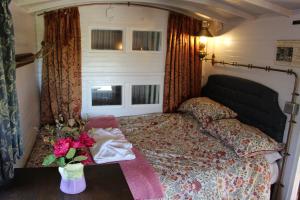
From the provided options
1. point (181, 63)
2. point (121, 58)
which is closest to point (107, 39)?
point (121, 58)

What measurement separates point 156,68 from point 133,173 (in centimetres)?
196

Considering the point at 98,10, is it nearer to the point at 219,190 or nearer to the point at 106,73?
the point at 106,73

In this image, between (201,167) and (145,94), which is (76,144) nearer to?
(201,167)

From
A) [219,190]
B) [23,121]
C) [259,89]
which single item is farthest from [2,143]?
[259,89]

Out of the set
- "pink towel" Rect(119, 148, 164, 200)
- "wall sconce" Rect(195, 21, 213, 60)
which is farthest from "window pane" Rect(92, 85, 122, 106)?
"pink towel" Rect(119, 148, 164, 200)

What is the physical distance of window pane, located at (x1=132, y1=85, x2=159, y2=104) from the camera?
3720mm

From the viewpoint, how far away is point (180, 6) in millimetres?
3188

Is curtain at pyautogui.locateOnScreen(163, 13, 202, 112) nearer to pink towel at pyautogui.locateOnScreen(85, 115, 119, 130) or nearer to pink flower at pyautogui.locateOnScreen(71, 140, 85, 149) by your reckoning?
pink towel at pyautogui.locateOnScreen(85, 115, 119, 130)

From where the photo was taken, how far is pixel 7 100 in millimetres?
1408

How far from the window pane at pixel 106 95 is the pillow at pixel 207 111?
1.04 metres

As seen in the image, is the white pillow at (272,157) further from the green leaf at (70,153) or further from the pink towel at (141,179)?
the green leaf at (70,153)

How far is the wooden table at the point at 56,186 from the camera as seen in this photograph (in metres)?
1.35

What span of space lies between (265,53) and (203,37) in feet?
3.49

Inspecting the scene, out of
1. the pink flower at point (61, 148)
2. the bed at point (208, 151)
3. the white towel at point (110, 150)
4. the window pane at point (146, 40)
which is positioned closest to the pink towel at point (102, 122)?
the bed at point (208, 151)
